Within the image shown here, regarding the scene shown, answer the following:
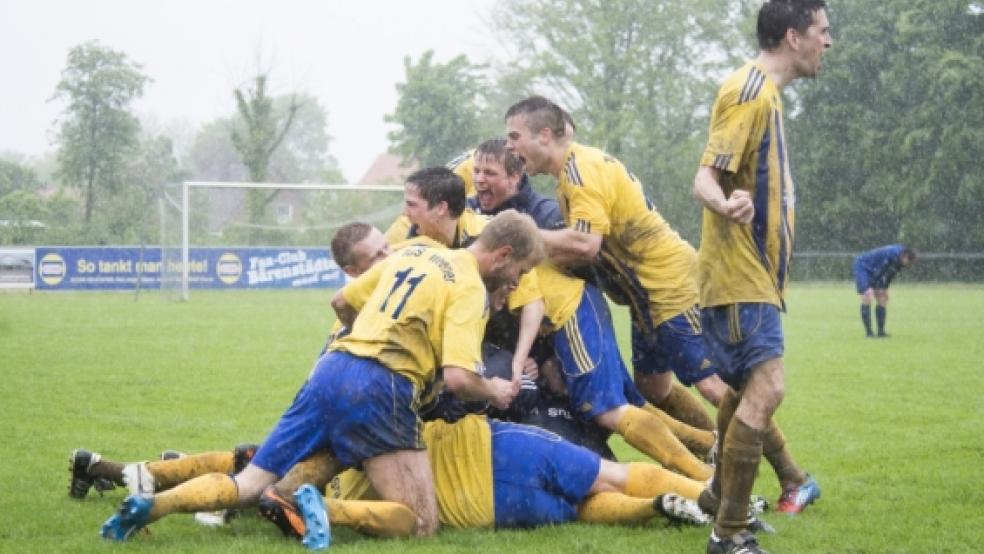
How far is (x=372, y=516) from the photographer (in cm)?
599

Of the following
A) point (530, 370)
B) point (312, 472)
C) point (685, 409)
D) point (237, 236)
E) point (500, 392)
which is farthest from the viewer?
point (237, 236)

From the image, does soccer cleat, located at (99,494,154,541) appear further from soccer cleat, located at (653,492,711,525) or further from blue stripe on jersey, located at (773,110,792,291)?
blue stripe on jersey, located at (773,110,792,291)

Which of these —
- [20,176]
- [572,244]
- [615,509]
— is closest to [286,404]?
[572,244]

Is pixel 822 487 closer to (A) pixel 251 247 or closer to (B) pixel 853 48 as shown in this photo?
(A) pixel 251 247

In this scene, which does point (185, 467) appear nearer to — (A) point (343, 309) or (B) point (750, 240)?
(A) point (343, 309)

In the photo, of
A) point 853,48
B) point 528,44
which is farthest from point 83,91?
point 853,48

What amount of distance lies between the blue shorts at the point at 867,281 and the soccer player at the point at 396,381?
55.4ft

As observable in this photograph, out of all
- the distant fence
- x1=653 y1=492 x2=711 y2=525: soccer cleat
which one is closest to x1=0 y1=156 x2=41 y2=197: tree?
the distant fence

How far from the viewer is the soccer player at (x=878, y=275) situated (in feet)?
70.6

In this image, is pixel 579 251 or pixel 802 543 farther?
pixel 579 251

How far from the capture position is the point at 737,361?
19.0ft

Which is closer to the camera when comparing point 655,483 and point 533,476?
point 533,476

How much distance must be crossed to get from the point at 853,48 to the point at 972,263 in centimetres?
1124

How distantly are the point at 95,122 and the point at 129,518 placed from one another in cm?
5718
